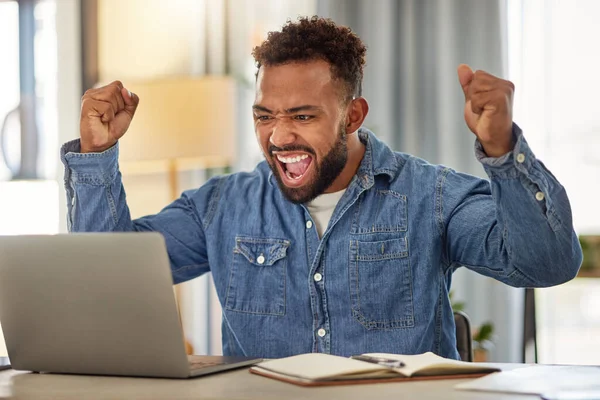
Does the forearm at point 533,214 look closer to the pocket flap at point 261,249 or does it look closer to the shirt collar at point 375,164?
the shirt collar at point 375,164

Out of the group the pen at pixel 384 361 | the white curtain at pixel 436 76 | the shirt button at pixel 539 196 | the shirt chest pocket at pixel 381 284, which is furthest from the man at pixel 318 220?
the white curtain at pixel 436 76

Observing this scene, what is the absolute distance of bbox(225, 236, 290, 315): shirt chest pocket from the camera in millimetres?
1646

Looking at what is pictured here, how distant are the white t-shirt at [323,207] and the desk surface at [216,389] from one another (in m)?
0.65

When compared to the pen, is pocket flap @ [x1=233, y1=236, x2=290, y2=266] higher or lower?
higher

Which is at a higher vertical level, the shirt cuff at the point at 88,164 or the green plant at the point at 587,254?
the shirt cuff at the point at 88,164

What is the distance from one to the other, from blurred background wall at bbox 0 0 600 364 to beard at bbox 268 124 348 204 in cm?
131

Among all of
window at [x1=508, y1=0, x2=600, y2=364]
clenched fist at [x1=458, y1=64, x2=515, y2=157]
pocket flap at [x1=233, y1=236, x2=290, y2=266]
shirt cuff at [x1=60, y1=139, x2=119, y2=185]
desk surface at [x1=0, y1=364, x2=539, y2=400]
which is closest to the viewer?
desk surface at [x1=0, y1=364, x2=539, y2=400]

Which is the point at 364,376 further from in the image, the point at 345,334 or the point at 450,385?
the point at 345,334

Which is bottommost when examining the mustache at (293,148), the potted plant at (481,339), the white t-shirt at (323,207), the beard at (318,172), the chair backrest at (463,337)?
the potted plant at (481,339)

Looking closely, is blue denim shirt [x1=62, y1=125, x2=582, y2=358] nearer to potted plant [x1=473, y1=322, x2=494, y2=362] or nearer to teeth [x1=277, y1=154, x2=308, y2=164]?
teeth [x1=277, y1=154, x2=308, y2=164]

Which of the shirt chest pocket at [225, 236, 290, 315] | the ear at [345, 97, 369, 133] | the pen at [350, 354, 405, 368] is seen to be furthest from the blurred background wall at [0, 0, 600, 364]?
the pen at [350, 354, 405, 368]

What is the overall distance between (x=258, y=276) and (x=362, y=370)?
0.71 m

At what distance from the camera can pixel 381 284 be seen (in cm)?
160

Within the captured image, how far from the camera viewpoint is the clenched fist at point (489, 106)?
1241mm
